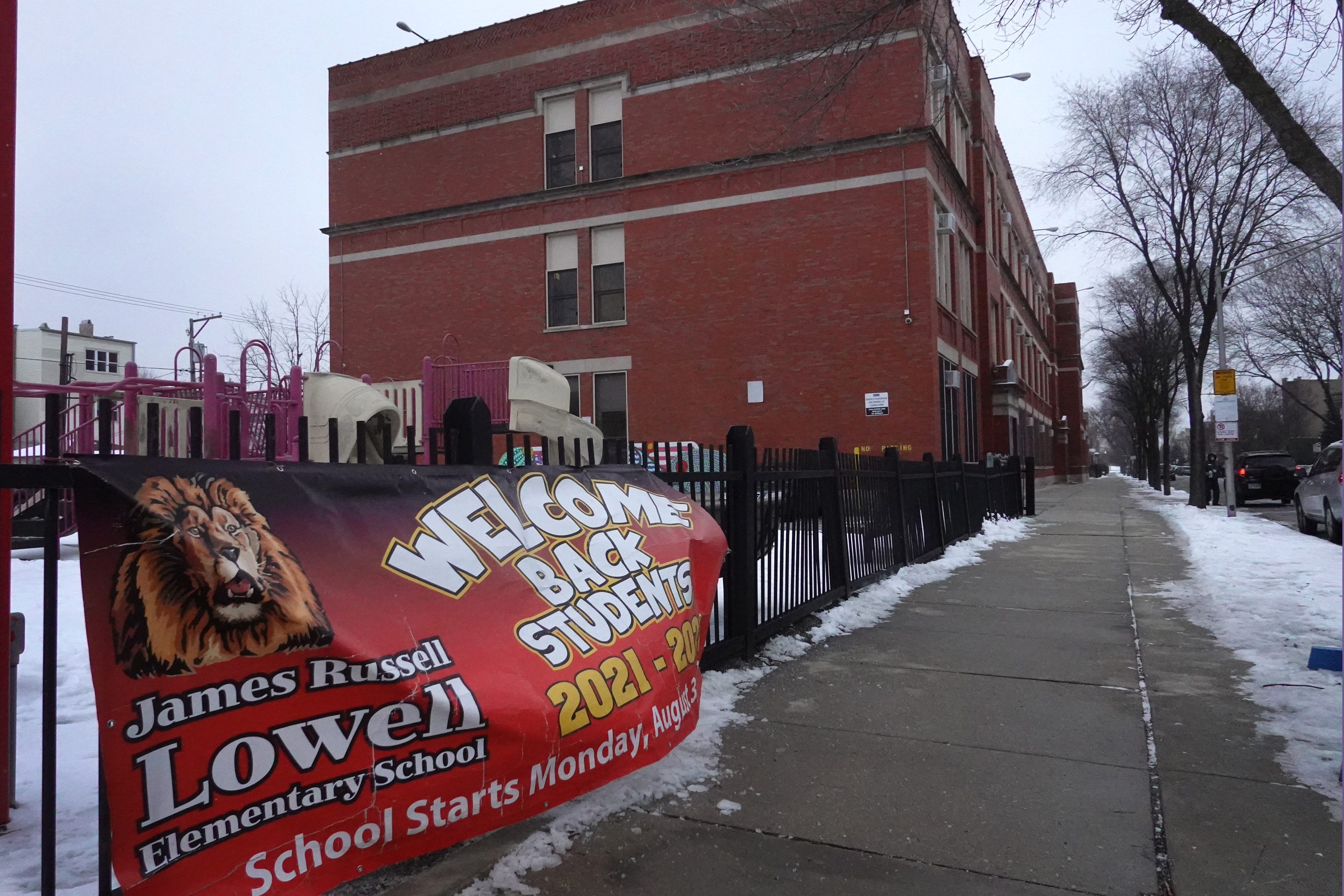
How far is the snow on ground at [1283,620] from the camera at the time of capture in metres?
4.27

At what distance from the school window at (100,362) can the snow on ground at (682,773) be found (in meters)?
65.5

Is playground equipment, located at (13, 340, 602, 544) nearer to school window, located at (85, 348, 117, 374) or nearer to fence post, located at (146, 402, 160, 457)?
fence post, located at (146, 402, 160, 457)

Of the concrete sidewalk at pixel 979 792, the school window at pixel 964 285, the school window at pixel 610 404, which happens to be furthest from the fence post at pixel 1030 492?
the concrete sidewalk at pixel 979 792

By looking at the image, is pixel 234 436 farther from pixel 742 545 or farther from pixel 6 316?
pixel 742 545

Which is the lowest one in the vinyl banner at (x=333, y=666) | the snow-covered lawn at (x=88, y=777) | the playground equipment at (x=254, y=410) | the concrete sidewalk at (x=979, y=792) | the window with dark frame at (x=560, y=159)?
the concrete sidewalk at (x=979, y=792)

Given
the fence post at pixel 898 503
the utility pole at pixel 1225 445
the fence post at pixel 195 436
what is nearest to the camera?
the fence post at pixel 195 436

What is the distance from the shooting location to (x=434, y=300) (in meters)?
24.3

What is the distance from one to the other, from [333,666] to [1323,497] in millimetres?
16310

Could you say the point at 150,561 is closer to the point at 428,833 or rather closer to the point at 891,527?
the point at 428,833

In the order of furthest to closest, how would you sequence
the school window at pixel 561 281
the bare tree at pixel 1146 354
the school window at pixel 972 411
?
the bare tree at pixel 1146 354, the school window at pixel 972 411, the school window at pixel 561 281

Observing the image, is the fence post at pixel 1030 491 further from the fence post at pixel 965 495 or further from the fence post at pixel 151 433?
the fence post at pixel 151 433

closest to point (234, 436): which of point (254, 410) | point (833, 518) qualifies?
point (833, 518)

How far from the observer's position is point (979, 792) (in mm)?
Result: 3742

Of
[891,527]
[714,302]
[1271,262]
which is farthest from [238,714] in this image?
[1271,262]
